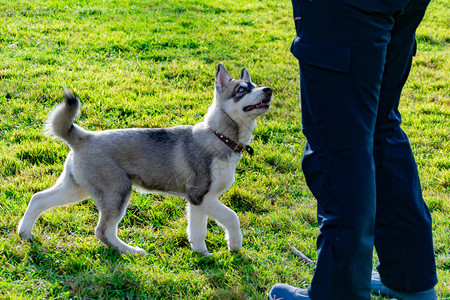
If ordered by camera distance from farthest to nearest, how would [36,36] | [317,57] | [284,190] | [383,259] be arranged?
[36,36], [284,190], [383,259], [317,57]

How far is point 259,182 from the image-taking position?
485 cm

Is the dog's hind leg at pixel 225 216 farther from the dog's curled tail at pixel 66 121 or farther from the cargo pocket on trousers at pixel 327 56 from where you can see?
the cargo pocket on trousers at pixel 327 56

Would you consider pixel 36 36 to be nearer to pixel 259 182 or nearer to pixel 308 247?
pixel 259 182

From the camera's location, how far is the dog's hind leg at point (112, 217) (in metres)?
3.57

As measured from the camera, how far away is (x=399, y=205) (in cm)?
279

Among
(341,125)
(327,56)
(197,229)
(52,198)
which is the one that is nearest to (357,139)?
(341,125)

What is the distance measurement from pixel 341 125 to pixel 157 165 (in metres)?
1.84

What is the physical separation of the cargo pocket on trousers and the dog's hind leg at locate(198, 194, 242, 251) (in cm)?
166

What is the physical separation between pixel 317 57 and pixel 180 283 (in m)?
1.80

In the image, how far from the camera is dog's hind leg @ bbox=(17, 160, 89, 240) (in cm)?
363

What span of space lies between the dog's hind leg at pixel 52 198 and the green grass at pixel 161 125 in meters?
0.13

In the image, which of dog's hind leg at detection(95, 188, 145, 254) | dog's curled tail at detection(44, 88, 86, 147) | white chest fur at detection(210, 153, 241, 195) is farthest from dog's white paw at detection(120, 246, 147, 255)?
dog's curled tail at detection(44, 88, 86, 147)

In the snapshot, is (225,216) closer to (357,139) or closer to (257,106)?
(257,106)

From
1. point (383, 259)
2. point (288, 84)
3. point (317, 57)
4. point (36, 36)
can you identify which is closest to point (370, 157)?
point (317, 57)
